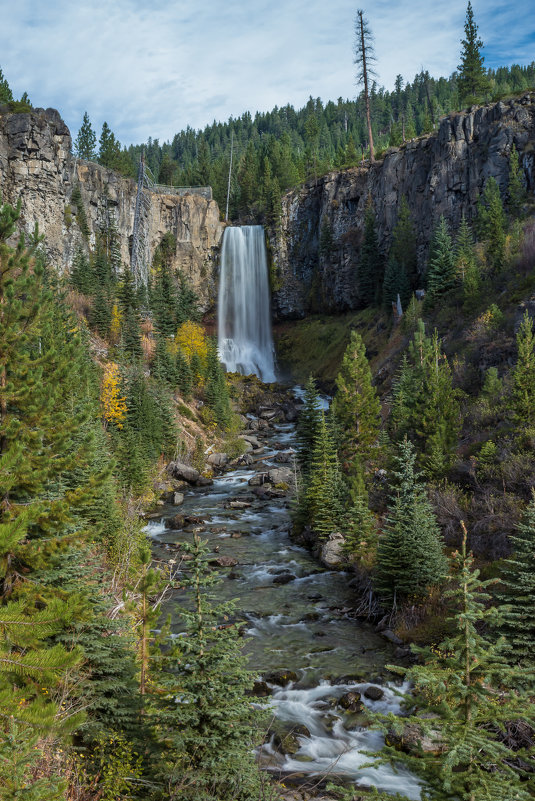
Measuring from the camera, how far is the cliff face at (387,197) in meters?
51.1

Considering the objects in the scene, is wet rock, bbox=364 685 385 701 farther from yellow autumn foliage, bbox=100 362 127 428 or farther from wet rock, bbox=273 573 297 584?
yellow autumn foliage, bbox=100 362 127 428

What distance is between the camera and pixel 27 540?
10203mm

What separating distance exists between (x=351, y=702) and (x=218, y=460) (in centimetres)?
3077

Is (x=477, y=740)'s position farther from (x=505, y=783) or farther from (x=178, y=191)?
(x=178, y=191)

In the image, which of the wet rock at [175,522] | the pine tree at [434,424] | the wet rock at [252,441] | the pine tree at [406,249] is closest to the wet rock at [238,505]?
the wet rock at [175,522]

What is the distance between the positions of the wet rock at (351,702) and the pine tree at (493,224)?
34.0 m

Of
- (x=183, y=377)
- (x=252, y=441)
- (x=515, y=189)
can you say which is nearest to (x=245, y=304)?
(x=183, y=377)

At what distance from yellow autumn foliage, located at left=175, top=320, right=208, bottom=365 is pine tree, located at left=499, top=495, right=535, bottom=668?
46628 millimetres

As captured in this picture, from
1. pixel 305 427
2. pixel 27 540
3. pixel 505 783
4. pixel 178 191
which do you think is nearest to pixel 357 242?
pixel 178 191

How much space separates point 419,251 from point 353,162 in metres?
25.2

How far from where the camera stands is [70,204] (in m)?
65.1

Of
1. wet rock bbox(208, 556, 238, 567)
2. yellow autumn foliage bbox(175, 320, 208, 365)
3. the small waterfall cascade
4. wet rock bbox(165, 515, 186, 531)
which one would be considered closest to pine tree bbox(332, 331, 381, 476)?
wet rock bbox(208, 556, 238, 567)

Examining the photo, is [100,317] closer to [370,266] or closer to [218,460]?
[218,460]

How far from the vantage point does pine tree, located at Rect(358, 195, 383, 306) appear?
63491 millimetres
